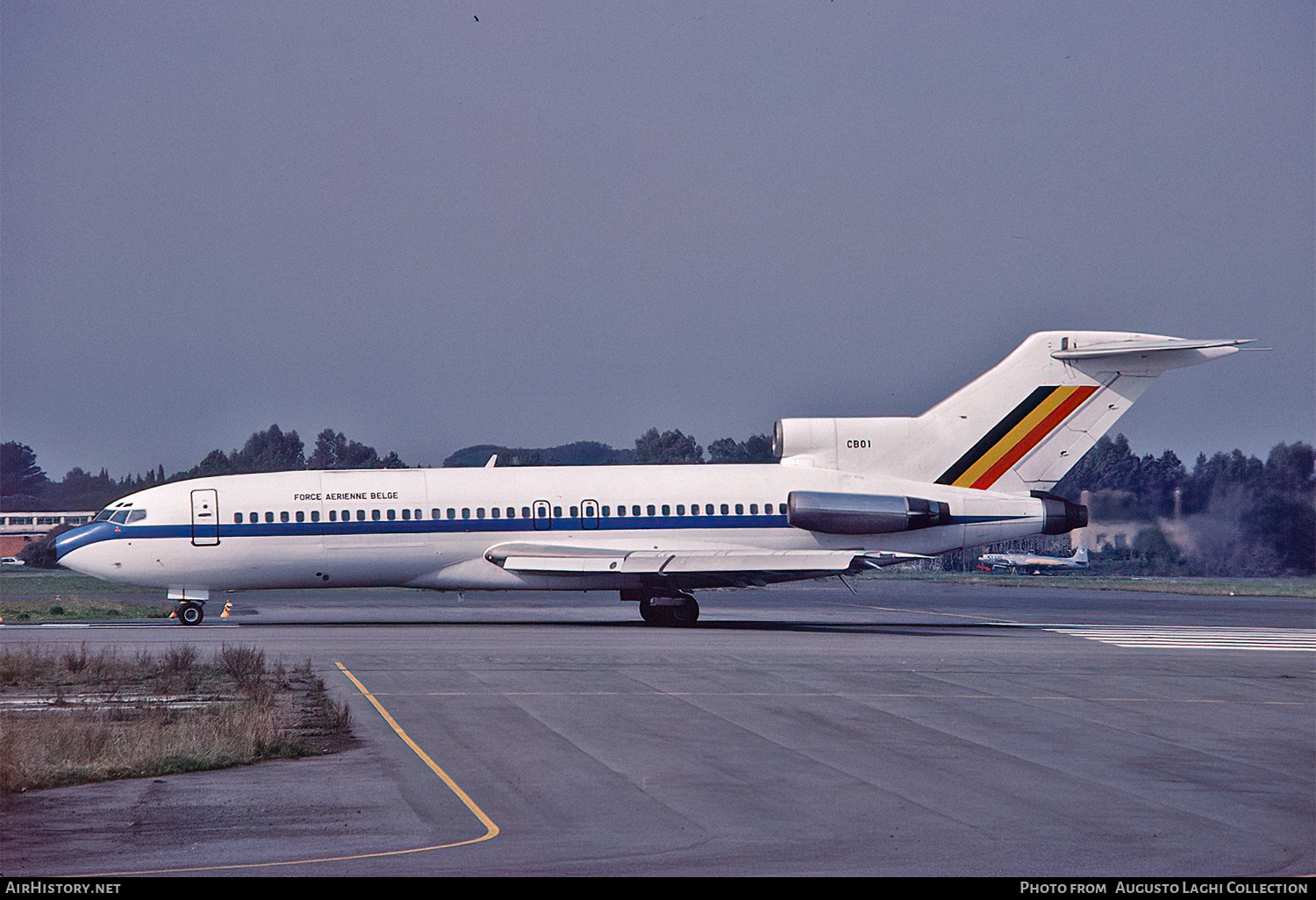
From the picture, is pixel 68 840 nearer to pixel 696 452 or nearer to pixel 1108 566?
pixel 1108 566

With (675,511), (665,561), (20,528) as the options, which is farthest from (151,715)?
(20,528)

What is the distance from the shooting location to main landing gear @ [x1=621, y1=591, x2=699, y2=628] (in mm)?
33219

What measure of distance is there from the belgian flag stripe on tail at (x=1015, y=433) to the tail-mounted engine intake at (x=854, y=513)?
1.60 m

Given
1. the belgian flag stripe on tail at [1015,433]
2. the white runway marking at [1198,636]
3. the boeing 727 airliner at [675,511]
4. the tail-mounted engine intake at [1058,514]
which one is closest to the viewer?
the white runway marking at [1198,636]

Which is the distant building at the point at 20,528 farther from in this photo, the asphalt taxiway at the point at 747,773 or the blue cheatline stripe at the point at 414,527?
the asphalt taxiway at the point at 747,773

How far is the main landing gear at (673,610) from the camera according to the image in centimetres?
3322

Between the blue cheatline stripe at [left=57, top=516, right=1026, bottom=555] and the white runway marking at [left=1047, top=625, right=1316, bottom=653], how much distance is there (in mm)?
8246

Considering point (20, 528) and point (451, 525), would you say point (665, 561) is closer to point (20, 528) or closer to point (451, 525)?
point (451, 525)

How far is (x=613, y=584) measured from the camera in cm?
3294

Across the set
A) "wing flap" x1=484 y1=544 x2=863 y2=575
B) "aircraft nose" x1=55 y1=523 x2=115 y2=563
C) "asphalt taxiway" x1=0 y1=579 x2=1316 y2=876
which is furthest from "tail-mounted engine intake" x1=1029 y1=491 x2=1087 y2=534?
"aircraft nose" x1=55 y1=523 x2=115 y2=563

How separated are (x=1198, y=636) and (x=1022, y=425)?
6927 millimetres

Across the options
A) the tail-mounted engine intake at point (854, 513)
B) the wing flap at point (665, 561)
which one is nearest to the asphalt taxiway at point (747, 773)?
the wing flap at point (665, 561)

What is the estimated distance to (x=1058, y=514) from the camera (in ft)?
112
